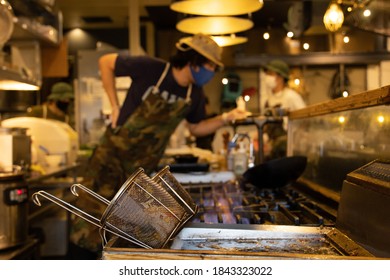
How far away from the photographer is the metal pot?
2289 millimetres

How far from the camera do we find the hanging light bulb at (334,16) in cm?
210

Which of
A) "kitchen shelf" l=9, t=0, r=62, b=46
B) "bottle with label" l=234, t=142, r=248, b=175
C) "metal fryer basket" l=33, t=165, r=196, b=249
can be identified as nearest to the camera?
"metal fryer basket" l=33, t=165, r=196, b=249

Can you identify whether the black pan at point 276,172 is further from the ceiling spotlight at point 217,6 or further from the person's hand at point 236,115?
the ceiling spotlight at point 217,6

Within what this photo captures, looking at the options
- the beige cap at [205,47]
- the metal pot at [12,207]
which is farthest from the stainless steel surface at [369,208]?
the metal pot at [12,207]

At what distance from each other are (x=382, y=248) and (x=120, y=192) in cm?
55

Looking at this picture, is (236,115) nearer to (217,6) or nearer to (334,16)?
(217,6)

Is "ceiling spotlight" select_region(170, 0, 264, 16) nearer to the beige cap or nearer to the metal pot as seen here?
the beige cap

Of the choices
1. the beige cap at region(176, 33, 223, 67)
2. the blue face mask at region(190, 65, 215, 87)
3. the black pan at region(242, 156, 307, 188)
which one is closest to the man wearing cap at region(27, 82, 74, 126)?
the blue face mask at region(190, 65, 215, 87)

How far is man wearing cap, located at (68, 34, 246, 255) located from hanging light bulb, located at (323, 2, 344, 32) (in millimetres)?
616

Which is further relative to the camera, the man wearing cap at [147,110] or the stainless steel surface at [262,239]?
the man wearing cap at [147,110]

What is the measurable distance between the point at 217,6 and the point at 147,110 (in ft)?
2.26

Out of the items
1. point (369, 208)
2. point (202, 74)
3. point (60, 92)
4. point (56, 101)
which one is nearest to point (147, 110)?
point (202, 74)

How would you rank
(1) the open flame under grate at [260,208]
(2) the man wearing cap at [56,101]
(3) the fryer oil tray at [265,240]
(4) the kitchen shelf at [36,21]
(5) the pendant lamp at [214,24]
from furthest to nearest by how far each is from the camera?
(2) the man wearing cap at [56,101] < (4) the kitchen shelf at [36,21] < (5) the pendant lamp at [214,24] < (1) the open flame under grate at [260,208] < (3) the fryer oil tray at [265,240]

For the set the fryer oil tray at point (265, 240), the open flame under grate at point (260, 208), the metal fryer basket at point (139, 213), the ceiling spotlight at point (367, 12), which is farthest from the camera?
the ceiling spotlight at point (367, 12)
